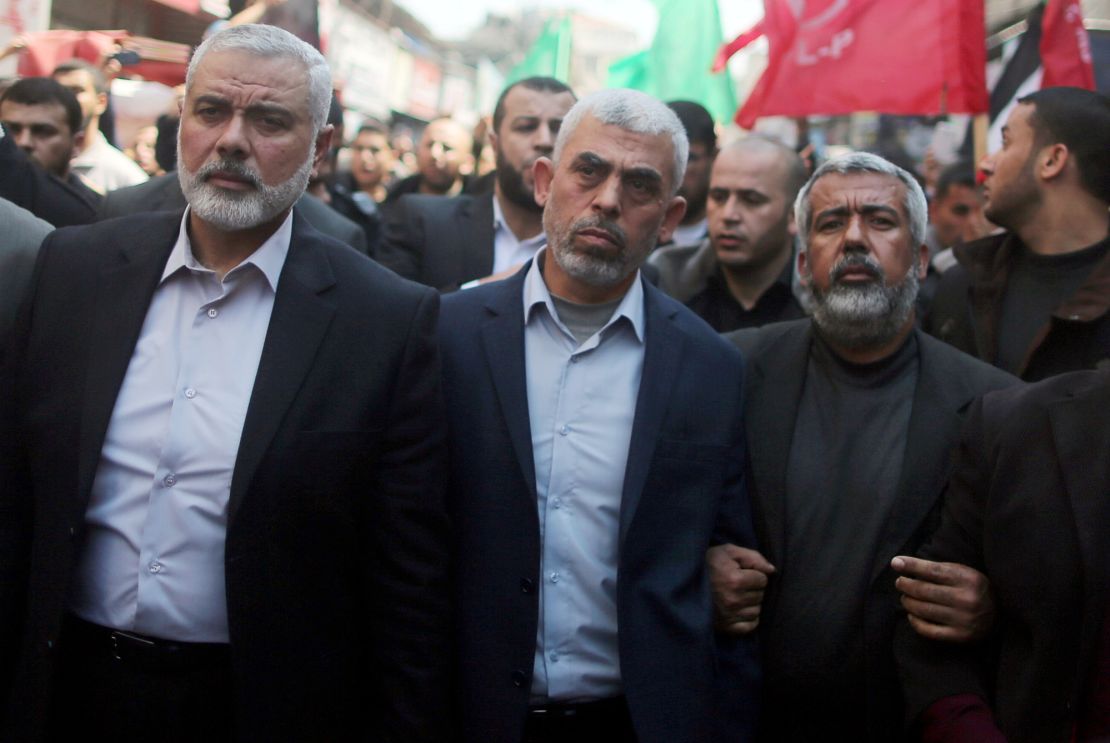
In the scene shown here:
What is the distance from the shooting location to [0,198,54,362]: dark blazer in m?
2.61

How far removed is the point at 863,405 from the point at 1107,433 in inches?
30.8

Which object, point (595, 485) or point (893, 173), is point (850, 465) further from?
point (893, 173)

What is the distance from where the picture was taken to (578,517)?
272 cm

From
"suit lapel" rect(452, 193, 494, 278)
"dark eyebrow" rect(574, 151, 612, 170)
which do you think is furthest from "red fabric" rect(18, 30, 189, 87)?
"dark eyebrow" rect(574, 151, 612, 170)

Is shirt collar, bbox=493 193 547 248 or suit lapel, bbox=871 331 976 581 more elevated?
shirt collar, bbox=493 193 547 248

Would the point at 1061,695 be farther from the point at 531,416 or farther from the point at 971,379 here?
the point at 531,416

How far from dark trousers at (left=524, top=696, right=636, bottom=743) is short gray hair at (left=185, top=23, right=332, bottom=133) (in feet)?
4.80

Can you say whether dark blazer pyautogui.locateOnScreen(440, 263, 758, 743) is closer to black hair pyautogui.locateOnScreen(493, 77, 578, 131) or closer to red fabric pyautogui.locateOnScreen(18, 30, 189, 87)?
black hair pyautogui.locateOnScreen(493, 77, 578, 131)

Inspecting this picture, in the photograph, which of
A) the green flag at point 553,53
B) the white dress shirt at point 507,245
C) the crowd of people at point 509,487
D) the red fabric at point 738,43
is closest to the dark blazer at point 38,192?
the crowd of people at point 509,487

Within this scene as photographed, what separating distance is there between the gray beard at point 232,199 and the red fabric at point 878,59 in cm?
396

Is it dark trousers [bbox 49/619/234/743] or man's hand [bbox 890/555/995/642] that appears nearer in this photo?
dark trousers [bbox 49/619/234/743]

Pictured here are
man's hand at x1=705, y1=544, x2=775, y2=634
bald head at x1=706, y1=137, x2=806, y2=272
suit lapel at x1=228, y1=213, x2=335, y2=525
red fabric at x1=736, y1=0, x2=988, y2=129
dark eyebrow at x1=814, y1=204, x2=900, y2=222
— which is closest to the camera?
suit lapel at x1=228, y1=213, x2=335, y2=525

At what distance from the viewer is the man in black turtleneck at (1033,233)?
389cm

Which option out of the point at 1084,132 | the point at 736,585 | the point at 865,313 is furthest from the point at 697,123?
the point at 736,585
